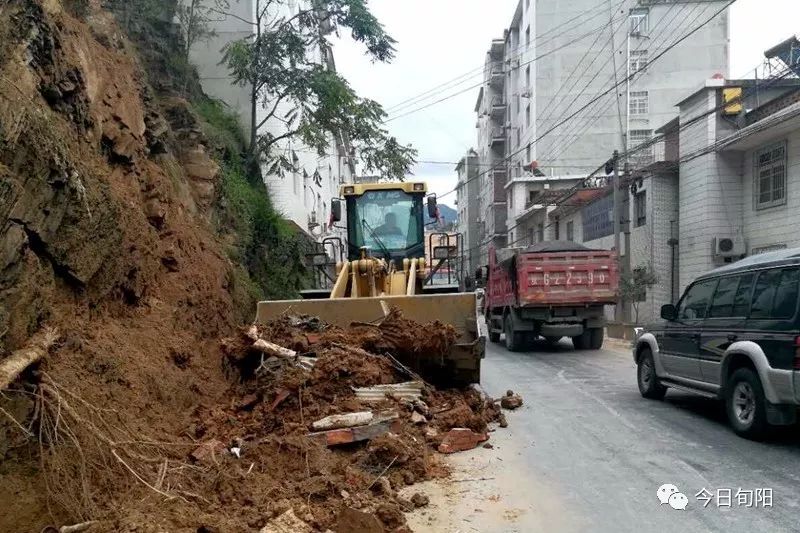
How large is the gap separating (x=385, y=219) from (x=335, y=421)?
20.2 feet

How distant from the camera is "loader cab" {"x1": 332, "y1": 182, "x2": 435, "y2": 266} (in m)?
11.3

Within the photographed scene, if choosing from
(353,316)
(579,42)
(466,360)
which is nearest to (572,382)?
(466,360)

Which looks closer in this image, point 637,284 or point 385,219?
point 385,219

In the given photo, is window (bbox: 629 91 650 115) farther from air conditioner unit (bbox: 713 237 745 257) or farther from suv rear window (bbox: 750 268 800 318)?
suv rear window (bbox: 750 268 800 318)

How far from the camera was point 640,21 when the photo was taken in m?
36.8

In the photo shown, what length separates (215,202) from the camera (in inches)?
467

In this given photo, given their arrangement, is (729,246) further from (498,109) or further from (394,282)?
(498,109)

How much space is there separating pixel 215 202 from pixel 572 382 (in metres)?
7.39

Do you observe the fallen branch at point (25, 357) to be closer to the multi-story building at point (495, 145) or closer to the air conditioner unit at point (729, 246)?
the air conditioner unit at point (729, 246)

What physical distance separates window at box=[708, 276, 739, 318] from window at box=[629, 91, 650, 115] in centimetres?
3456

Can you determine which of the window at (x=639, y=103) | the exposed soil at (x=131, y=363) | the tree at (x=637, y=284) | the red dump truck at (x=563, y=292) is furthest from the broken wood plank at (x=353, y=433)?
the window at (x=639, y=103)

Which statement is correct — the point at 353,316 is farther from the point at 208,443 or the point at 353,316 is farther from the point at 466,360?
the point at 208,443

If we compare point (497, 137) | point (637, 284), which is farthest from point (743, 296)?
point (497, 137)

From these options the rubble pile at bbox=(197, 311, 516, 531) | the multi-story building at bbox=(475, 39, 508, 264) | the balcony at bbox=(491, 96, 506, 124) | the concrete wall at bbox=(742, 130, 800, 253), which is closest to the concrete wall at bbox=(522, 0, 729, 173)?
the multi-story building at bbox=(475, 39, 508, 264)
